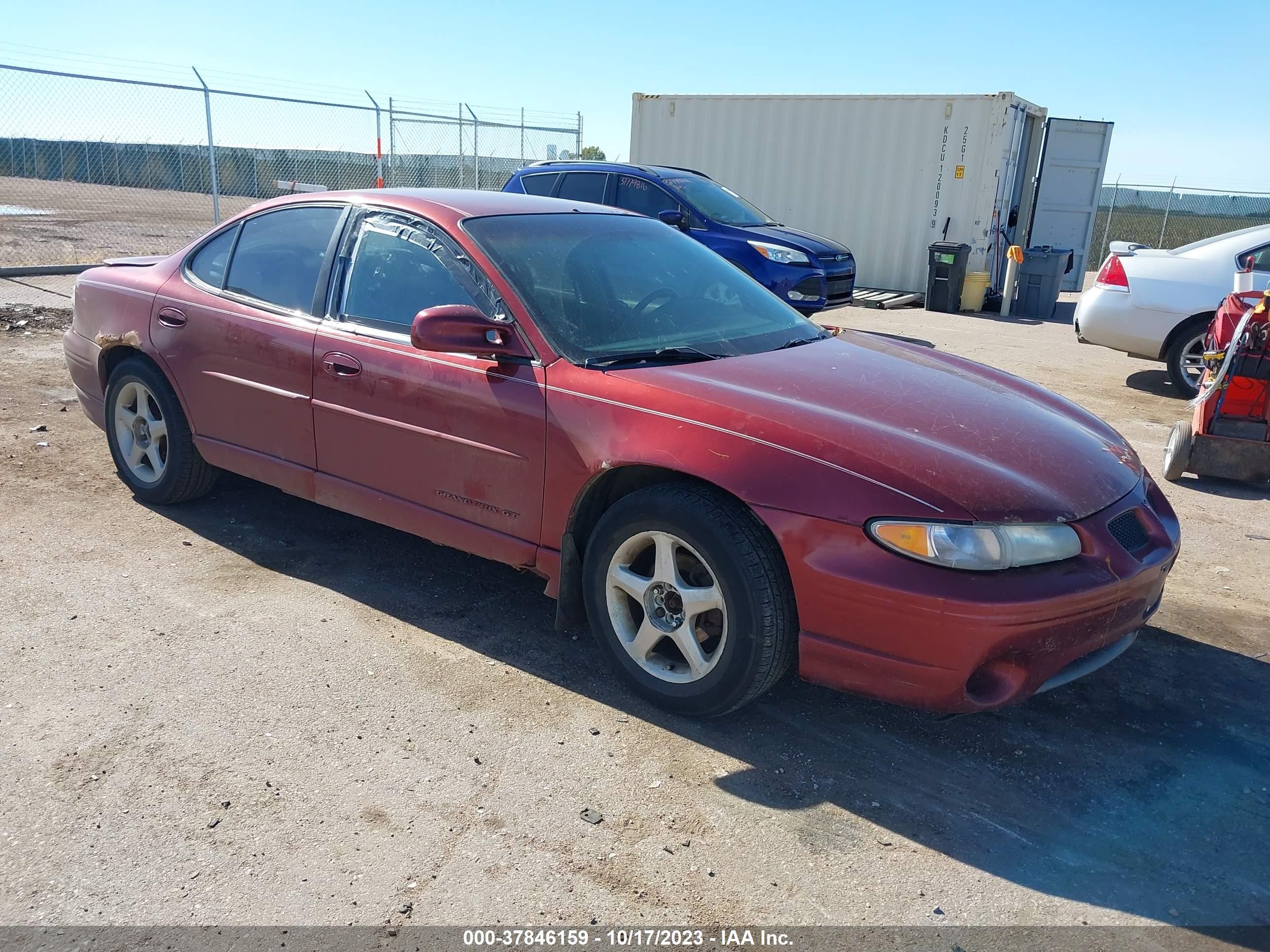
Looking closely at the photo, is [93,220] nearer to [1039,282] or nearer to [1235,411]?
[1039,282]

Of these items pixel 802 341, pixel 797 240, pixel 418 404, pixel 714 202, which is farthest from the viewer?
pixel 714 202

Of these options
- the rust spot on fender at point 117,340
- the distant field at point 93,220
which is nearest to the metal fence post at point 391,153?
the distant field at point 93,220

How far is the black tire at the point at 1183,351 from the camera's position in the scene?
8789 mm

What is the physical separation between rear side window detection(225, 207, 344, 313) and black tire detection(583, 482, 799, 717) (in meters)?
1.90

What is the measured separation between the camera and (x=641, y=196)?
1156 cm

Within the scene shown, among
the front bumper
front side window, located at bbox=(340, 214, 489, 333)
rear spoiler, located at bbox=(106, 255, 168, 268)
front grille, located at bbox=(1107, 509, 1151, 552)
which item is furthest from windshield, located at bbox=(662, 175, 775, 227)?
the front bumper

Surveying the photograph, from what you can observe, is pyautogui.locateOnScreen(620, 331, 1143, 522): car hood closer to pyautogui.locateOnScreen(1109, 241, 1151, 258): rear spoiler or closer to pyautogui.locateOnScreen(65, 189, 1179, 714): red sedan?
pyautogui.locateOnScreen(65, 189, 1179, 714): red sedan

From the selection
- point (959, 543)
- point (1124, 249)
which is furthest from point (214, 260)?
point (1124, 249)

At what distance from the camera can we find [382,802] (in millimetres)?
2797

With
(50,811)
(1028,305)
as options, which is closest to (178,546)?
(50,811)

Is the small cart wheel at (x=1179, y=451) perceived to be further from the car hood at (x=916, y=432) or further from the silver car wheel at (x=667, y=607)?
the silver car wheel at (x=667, y=607)

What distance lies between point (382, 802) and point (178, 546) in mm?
2317

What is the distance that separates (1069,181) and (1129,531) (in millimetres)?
15481

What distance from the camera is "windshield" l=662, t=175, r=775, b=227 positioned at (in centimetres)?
1154
